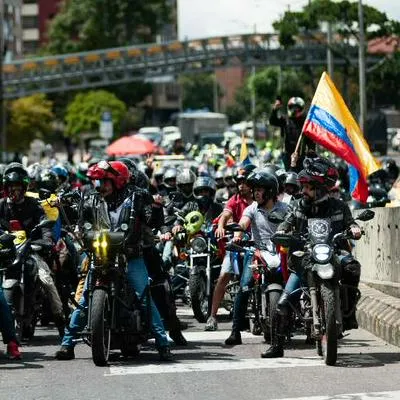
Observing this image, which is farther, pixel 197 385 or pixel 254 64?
pixel 254 64

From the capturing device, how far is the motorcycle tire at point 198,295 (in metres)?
17.1

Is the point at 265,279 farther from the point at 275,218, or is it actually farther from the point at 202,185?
the point at 202,185

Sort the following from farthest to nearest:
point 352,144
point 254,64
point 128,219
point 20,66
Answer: point 20,66
point 254,64
point 352,144
point 128,219

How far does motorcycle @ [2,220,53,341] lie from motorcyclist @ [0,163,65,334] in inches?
2.0

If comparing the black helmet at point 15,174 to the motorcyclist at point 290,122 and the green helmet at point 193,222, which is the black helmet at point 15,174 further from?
the motorcyclist at point 290,122

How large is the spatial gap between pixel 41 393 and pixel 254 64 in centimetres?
9677

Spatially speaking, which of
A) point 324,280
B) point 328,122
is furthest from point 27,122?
point 324,280

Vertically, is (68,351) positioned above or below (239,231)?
below

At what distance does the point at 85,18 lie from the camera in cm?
11281

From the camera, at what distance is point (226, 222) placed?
16.1 metres

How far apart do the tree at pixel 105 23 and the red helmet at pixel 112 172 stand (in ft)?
324

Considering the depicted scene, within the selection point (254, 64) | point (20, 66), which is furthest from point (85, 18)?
point (254, 64)

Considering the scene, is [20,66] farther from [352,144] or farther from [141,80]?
[352,144]

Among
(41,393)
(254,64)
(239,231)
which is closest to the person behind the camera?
(41,393)
